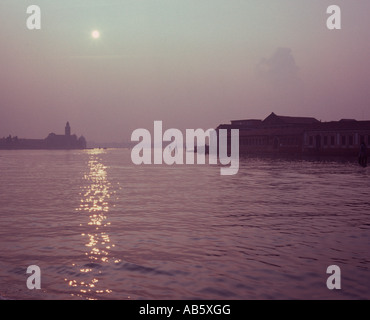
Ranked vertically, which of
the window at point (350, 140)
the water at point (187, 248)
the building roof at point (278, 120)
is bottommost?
the water at point (187, 248)

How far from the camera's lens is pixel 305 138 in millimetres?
75125

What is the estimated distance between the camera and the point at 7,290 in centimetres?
579

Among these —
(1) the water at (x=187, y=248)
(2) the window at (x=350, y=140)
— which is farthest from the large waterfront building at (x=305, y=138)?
(1) the water at (x=187, y=248)

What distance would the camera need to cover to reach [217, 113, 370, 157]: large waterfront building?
218ft

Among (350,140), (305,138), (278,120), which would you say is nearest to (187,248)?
(350,140)

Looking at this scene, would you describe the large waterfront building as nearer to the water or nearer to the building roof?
the building roof

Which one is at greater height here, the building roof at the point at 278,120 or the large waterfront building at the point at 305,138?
the building roof at the point at 278,120

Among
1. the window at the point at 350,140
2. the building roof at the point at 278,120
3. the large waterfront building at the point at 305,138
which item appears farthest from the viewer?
the building roof at the point at 278,120

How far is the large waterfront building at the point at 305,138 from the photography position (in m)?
66.4

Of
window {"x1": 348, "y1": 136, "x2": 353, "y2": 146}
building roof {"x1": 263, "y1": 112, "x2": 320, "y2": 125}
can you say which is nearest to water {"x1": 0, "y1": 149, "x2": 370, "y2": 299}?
window {"x1": 348, "y1": 136, "x2": 353, "y2": 146}

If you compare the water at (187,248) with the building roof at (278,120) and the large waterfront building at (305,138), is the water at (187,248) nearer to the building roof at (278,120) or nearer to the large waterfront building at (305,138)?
the large waterfront building at (305,138)

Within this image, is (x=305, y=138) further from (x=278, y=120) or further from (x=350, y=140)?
(x=278, y=120)

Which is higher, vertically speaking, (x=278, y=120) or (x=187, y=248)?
(x=278, y=120)
